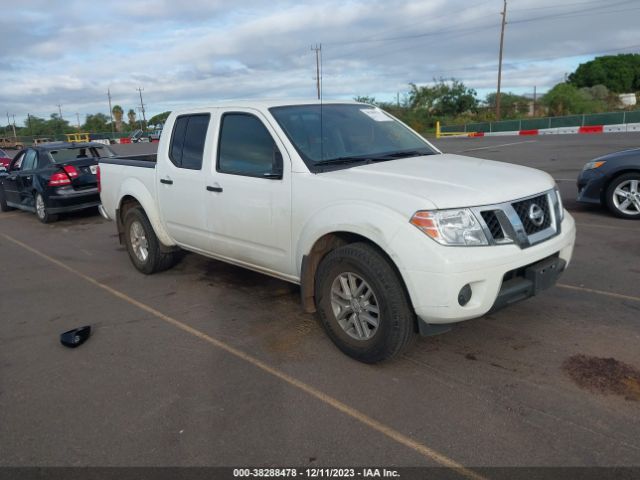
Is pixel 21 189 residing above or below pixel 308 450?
above

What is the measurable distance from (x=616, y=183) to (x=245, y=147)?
6167 millimetres

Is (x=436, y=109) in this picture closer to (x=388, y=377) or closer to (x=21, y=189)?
(x=21, y=189)

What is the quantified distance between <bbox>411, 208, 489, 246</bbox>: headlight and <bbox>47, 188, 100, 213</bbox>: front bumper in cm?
894

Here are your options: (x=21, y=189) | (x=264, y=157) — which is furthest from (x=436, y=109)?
(x=264, y=157)

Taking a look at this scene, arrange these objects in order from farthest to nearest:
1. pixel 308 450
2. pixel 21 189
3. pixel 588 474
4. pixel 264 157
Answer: pixel 21 189, pixel 264 157, pixel 308 450, pixel 588 474

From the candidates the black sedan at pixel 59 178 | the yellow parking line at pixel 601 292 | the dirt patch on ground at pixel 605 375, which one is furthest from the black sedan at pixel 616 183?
the black sedan at pixel 59 178

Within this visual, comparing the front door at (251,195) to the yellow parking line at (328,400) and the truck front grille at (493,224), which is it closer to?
the yellow parking line at (328,400)

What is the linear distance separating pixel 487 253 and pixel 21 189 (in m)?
11.1

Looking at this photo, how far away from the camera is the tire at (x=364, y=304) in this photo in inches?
138

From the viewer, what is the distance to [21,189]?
11531mm

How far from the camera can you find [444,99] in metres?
64.1

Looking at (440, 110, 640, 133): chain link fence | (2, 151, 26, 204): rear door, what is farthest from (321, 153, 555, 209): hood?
(440, 110, 640, 133): chain link fence

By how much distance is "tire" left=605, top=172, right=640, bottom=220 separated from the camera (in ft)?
26.2

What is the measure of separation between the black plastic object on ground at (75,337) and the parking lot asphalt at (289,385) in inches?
3.1
